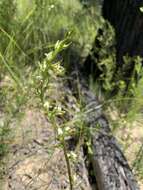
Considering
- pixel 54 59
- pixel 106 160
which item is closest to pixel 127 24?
pixel 54 59

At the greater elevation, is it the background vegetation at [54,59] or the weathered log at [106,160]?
the background vegetation at [54,59]

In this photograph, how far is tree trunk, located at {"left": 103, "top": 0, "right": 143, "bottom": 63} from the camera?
3.33m

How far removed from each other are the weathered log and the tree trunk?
1.98ft

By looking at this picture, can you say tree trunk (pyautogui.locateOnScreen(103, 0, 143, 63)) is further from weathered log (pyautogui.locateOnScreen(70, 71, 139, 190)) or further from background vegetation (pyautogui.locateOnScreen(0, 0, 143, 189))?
weathered log (pyautogui.locateOnScreen(70, 71, 139, 190))

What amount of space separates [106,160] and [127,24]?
1.25 metres

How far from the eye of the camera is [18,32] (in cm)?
310

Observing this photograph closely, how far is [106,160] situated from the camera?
8.73 feet

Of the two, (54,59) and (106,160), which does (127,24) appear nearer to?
(54,59)

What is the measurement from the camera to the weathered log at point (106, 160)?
2.48m

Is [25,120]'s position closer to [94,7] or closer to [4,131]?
[4,131]

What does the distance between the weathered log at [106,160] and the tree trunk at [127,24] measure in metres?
0.60

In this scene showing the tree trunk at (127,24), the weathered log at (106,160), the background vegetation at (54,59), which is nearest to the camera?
the weathered log at (106,160)

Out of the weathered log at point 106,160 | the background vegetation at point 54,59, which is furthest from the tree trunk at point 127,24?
the weathered log at point 106,160

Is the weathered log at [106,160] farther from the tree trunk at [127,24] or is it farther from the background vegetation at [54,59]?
the tree trunk at [127,24]
